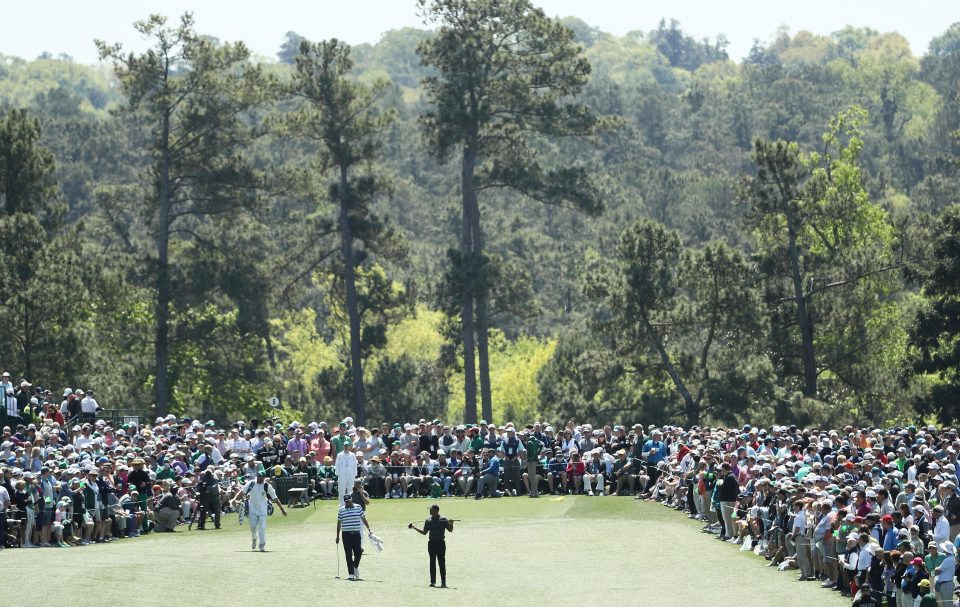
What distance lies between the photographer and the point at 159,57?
197 feet

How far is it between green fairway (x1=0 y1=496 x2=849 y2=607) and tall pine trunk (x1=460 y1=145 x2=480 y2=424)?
21.6 meters

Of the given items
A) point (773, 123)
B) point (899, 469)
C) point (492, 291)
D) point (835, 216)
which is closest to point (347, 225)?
point (492, 291)

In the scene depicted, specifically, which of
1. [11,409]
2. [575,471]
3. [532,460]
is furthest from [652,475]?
[11,409]

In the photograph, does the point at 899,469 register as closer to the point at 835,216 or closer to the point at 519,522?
the point at 519,522

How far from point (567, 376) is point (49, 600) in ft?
120

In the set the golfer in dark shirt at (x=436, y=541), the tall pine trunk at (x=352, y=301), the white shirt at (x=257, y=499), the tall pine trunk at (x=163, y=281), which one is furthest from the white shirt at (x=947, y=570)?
the tall pine trunk at (x=163, y=281)

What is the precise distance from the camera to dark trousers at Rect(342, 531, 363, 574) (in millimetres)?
25969

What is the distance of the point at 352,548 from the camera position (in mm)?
26062

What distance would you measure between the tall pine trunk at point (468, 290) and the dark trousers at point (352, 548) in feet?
99.6

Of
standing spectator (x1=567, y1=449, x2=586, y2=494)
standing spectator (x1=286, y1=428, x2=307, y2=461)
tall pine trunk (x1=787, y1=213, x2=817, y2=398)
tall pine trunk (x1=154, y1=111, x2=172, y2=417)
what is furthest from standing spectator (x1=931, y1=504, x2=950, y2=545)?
tall pine trunk (x1=154, y1=111, x2=172, y2=417)

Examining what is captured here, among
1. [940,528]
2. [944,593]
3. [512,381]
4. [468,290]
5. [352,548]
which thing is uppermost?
[468,290]

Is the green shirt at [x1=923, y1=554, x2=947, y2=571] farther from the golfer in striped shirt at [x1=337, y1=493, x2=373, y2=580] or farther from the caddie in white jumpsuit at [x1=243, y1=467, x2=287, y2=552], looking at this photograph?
the caddie in white jumpsuit at [x1=243, y1=467, x2=287, y2=552]

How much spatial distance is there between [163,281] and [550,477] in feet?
81.7

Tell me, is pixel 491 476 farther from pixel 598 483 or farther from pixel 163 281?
pixel 163 281
